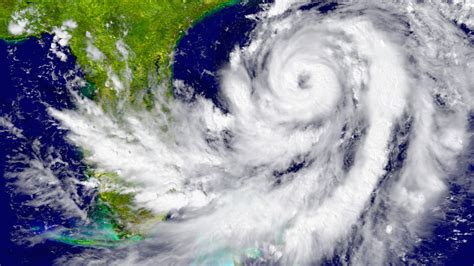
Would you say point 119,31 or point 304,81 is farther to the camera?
point 119,31

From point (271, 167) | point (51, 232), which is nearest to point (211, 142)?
point (271, 167)

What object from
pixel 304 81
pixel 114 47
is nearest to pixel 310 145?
pixel 304 81

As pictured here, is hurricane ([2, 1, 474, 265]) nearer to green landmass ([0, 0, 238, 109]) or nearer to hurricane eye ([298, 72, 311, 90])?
hurricane eye ([298, 72, 311, 90])

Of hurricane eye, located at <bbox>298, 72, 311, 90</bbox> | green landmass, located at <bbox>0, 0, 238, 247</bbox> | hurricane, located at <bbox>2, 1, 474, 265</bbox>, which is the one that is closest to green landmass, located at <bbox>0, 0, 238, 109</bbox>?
green landmass, located at <bbox>0, 0, 238, 247</bbox>

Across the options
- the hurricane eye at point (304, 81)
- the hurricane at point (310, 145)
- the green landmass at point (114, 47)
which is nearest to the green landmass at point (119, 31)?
the green landmass at point (114, 47)

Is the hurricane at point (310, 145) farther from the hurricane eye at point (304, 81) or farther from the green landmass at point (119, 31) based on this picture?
the green landmass at point (119, 31)

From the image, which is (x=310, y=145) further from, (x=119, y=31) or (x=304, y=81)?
(x=119, y=31)

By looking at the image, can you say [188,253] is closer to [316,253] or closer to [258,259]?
[258,259]

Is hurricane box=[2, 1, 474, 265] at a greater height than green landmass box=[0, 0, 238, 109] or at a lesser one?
lesser
